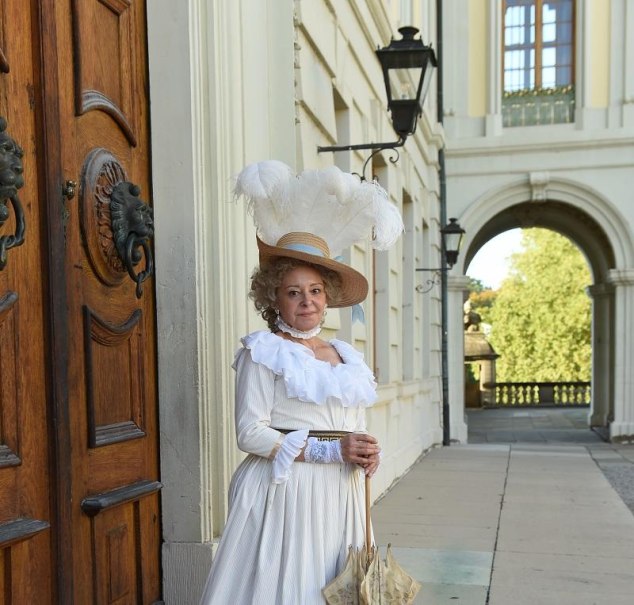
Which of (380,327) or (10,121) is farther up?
(10,121)

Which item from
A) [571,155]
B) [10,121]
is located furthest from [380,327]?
[571,155]

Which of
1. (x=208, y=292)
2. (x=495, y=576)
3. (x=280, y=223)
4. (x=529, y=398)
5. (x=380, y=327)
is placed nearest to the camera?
(x=280, y=223)

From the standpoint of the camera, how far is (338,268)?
2645mm

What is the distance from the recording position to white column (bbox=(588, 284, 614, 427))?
16266 mm

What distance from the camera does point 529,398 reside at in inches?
1029

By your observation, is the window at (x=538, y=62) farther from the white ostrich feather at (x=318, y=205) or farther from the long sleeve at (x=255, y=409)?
the long sleeve at (x=255, y=409)

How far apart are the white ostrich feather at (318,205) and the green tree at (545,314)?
3423 cm

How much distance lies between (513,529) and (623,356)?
931 centimetres

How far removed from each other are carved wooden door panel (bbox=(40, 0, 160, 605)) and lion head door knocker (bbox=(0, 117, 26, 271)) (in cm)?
27

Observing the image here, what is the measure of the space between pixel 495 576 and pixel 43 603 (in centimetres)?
312

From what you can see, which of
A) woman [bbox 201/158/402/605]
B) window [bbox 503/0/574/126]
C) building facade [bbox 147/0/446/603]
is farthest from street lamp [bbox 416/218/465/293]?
woman [bbox 201/158/402/605]

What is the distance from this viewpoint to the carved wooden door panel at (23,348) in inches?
92.8

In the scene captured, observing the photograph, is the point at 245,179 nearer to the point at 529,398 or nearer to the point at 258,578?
the point at 258,578

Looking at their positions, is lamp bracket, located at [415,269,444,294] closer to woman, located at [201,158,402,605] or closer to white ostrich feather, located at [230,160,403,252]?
white ostrich feather, located at [230,160,403,252]
